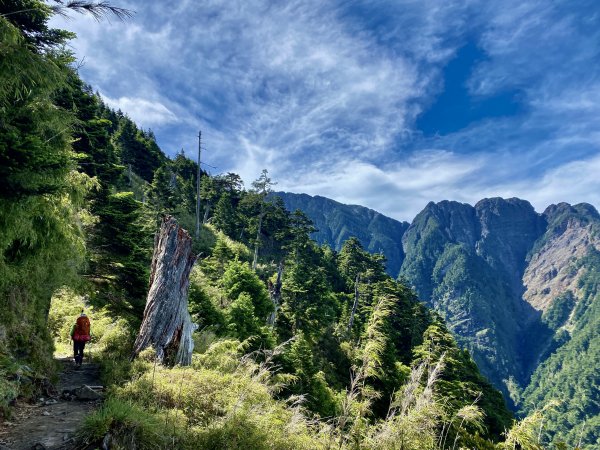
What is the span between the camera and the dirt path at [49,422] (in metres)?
5.84

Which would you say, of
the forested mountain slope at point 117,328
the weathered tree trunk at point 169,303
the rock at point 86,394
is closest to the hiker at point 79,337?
the forested mountain slope at point 117,328

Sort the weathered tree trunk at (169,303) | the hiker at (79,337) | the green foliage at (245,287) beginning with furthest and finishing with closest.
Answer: the green foliage at (245,287) < the hiker at (79,337) < the weathered tree trunk at (169,303)

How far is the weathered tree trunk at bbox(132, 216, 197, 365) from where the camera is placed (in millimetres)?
10805

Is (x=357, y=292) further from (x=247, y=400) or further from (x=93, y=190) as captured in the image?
(x=247, y=400)

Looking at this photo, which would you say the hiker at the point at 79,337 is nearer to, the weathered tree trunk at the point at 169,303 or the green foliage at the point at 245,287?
the weathered tree trunk at the point at 169,303

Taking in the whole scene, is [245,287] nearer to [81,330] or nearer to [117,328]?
[117,328]

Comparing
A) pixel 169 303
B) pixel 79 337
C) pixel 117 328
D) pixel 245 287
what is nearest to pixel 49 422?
pixel 169 303

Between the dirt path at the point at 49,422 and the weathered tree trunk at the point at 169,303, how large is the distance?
1.86 meters

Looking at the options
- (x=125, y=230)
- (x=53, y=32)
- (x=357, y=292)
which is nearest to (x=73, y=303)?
(x=125, y=230)

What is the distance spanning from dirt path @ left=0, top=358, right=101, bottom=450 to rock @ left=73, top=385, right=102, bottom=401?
21mm

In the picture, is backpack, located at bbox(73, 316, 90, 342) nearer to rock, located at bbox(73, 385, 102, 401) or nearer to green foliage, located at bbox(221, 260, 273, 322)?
rock, located at bbox(73, 385, 102, 401)

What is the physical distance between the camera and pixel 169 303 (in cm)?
1113

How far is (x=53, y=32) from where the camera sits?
24.4 feet

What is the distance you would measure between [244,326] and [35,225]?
12430 mm
